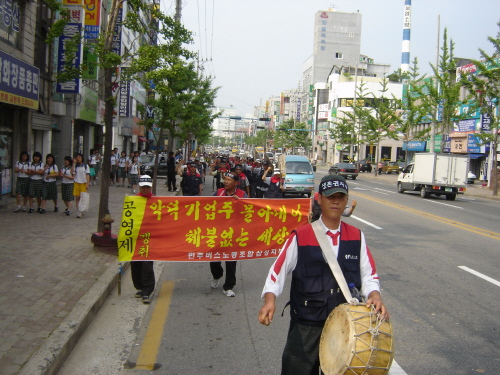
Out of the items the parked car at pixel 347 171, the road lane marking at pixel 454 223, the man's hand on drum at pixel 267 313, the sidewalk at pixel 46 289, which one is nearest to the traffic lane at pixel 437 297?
the road lane marking at pixel 454 223

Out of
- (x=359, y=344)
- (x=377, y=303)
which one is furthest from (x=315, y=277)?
(x=359, y=344)

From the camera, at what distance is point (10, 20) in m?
15.9

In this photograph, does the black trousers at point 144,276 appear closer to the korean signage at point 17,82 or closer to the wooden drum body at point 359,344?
the wooden drum body at point 359,344

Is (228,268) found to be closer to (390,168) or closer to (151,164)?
(151,164)

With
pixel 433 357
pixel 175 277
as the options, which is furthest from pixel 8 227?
pixel 433 357

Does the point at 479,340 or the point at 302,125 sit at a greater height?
the point at 302,125

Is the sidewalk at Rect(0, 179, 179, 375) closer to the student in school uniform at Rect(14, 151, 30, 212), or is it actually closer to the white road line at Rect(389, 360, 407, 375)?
the student in school uniform at Rect(14, 151, 30, 212)

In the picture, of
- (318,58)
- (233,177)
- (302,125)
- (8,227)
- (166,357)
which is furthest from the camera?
(318,58)

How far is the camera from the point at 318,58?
140375mm

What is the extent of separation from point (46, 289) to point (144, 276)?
4.15 feet

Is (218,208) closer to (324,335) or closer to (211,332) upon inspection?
(211,332)

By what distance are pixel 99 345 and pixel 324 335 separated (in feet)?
10.4

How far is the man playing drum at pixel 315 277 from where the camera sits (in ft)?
11.7

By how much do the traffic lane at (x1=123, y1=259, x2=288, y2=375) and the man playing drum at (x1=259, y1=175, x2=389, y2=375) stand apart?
5.52 feet
